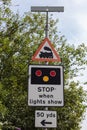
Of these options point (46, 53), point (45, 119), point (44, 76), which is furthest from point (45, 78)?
point (45, 119)

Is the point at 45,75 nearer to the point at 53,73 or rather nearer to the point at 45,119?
the point at 53,73

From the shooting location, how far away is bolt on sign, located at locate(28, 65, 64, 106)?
1177 centimetres

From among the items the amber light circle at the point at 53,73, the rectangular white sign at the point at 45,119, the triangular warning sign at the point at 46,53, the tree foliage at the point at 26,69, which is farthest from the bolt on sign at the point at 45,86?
the tree foliage at the point at 26,69

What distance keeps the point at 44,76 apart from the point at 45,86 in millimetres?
227

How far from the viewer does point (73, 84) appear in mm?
40500

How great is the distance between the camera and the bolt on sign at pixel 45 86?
11773 mm

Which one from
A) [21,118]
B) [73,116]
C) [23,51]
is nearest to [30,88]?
[23,51]

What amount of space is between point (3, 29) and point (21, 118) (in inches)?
626

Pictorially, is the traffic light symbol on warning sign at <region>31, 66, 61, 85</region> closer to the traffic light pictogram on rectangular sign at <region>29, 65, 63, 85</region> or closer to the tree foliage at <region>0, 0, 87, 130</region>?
the traffic light pictogram on rectangular sign at <region>29, 65, 63, 85</region>

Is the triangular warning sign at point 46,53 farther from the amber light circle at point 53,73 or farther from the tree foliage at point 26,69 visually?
the tree foliage at point 26,69

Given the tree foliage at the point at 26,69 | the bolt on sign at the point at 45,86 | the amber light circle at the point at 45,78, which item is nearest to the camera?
the bolt on sign at the point at 45,86

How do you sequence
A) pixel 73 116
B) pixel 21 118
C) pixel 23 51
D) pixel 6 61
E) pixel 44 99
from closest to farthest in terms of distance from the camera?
1. pixel 44 99
2. pixel 6 61
3. pixel 23 51
4. pixel 21 118
5. pixel 73 116

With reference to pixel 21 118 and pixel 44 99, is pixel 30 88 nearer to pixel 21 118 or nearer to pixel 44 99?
pixel 44 99

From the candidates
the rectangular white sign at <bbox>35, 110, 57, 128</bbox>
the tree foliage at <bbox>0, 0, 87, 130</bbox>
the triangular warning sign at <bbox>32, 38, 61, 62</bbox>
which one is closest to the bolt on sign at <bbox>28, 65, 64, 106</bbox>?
the rectangular white sign at <bbox>35, 110, 57, 128</bbox>
